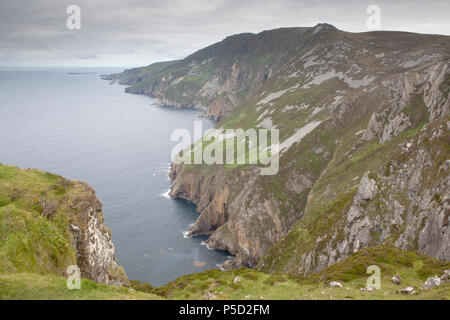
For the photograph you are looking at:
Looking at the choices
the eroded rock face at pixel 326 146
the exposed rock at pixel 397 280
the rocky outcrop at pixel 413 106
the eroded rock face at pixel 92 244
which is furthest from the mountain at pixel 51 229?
the rocky outcrop at pixel 413 106

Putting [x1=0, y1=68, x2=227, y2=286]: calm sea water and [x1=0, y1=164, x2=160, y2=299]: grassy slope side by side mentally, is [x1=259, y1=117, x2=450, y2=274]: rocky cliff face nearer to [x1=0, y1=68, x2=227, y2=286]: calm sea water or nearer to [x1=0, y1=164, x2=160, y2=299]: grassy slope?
[x1=0, y1=164, x2=160, y2=299]: grassy slope


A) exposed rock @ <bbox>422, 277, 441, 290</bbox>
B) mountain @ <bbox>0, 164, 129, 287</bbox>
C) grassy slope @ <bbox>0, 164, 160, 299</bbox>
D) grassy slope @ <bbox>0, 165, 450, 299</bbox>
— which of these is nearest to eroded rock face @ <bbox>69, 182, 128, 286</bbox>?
mountain @ <bbox>0, 164, 129, 287</bbox>

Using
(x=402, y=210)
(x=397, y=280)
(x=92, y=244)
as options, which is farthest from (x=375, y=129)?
(x=92, y=244)

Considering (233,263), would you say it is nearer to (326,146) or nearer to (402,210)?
(326,146)

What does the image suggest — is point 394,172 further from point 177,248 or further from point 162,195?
point 162,195

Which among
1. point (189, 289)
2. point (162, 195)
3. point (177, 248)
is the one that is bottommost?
point (177, 248)
